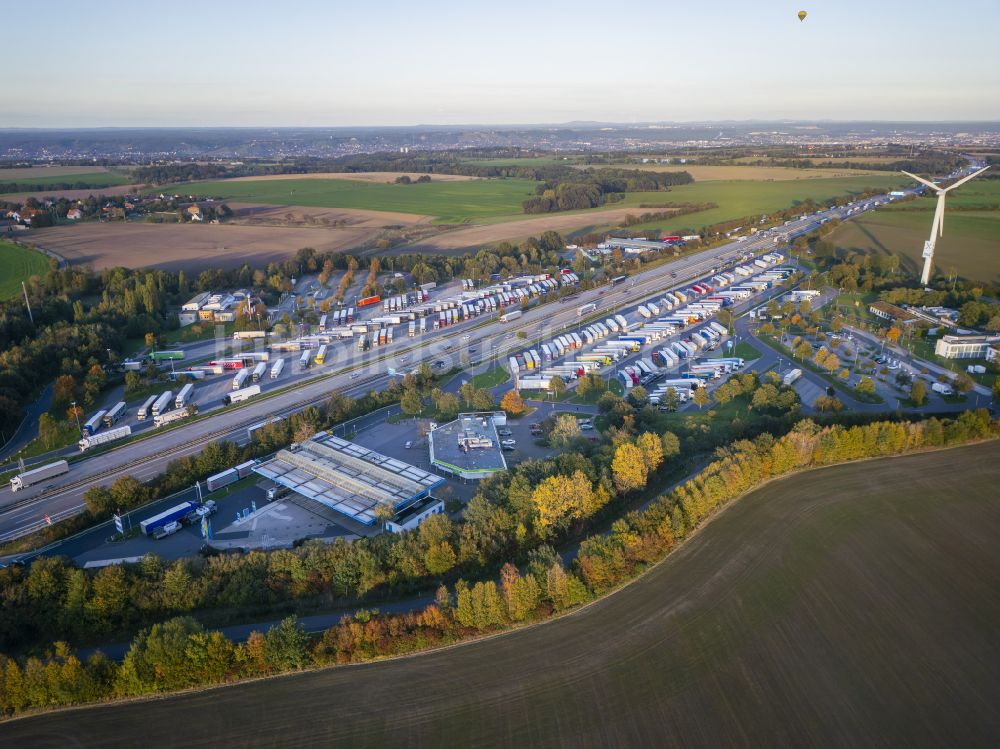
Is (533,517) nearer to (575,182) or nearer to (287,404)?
(287,404)

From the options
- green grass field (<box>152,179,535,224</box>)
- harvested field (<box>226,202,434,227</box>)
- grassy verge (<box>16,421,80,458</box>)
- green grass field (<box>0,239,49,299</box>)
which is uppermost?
green grass field (<box>152,179,535,224</box>)

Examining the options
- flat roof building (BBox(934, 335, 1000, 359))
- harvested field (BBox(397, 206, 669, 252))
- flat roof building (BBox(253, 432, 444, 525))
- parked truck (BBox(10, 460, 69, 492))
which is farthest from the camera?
harvested field (BBox(397, 206, 669, 252))

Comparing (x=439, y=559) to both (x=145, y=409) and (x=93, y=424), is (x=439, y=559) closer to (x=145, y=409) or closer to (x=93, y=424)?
(x=145, y=409)

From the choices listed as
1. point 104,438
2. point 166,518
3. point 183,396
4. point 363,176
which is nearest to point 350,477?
point 166,518

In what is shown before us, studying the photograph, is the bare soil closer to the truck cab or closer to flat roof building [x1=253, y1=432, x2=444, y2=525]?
flat roof building [x1=253, y1=432, x2=444, y2=525]

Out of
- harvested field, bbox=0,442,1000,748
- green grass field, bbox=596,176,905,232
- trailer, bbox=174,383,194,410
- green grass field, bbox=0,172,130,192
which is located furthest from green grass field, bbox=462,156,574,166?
harvested field, bbox=0,442,1000,748

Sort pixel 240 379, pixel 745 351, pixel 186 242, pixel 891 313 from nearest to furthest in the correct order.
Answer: pixel 240 379, pixel 745 351, pixel 891 313, pixel 186 242
